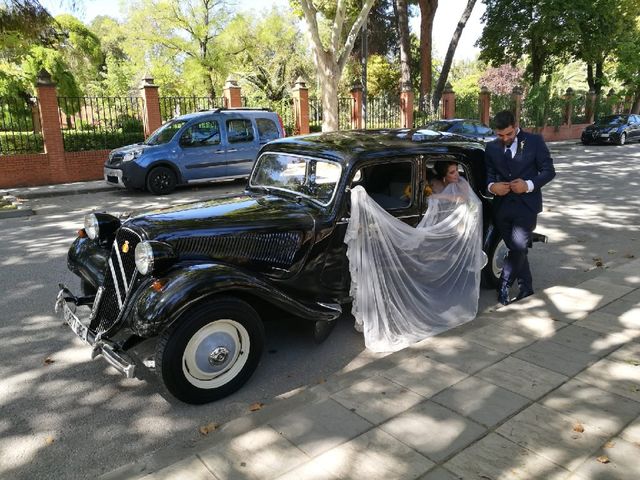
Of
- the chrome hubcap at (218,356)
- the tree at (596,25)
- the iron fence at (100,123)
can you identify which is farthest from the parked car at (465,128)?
the chrome hubcap at (218,356)

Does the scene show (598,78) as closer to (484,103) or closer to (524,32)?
(524,32)

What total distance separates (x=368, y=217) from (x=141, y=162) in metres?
9.80

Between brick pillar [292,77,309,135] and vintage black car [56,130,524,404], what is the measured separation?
15.2 metres

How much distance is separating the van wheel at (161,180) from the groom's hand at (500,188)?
9.83 meters

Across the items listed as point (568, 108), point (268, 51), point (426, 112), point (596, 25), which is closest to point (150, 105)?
point (426, 112)

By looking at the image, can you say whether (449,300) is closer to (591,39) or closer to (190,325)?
(190,325)

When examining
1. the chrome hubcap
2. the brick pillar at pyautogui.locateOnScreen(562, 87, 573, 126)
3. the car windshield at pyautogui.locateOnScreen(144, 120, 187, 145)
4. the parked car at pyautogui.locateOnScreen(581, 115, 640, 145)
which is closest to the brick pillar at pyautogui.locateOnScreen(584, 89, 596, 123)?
the brick pillar at pyautogui.locateOnScreen(562, 87, 573, 126)

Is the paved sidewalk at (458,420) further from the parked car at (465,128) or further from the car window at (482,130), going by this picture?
the car window at (482,130)

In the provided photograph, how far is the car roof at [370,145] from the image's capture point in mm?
4418

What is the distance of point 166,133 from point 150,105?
13.5 ft

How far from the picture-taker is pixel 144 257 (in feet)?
11.3

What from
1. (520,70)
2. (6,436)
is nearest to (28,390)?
(6,436)

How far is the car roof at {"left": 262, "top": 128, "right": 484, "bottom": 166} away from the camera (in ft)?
14.5

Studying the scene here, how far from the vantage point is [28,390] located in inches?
150
